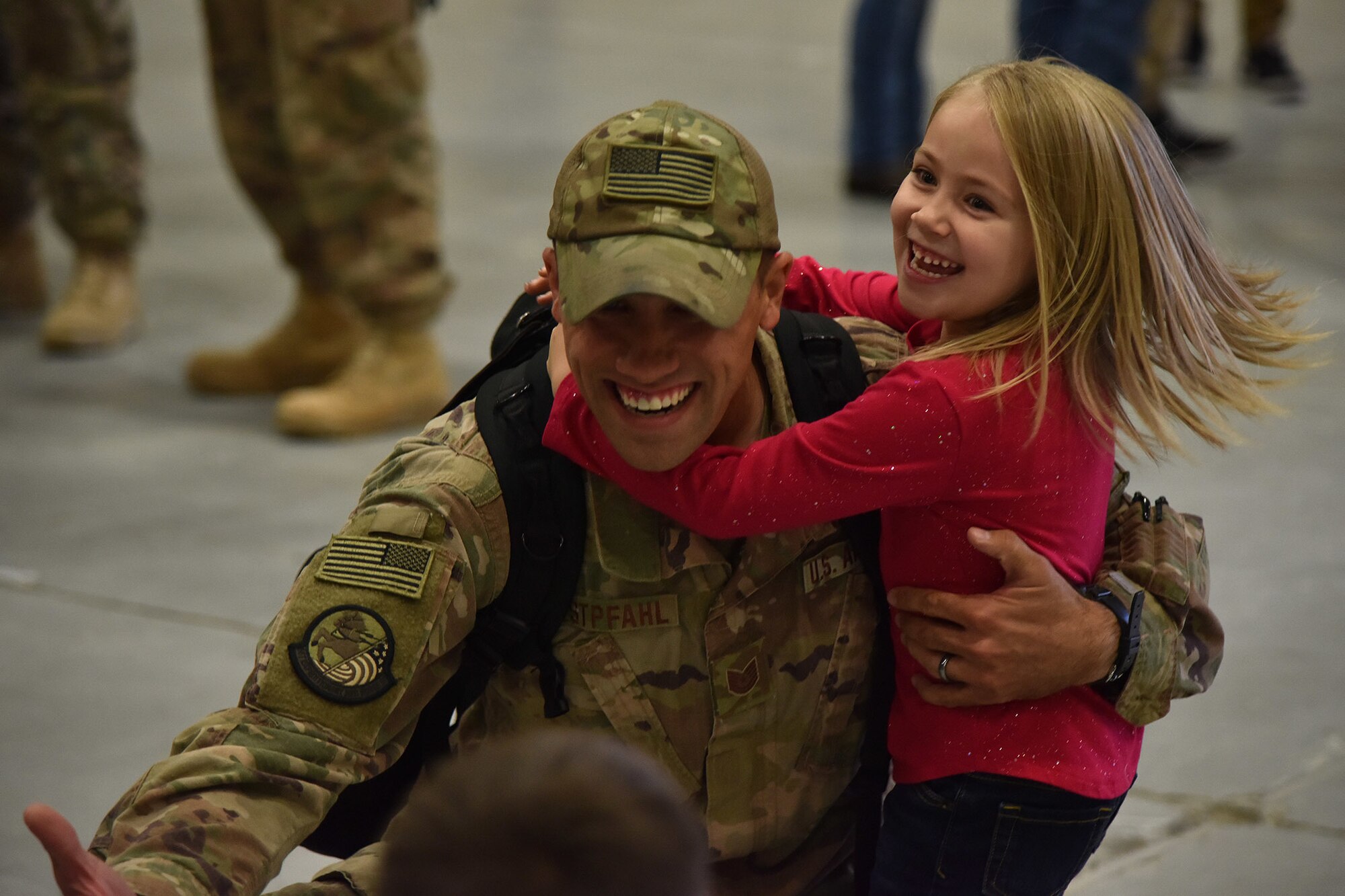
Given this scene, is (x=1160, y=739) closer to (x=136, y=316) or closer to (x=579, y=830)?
(x=579, y=830)

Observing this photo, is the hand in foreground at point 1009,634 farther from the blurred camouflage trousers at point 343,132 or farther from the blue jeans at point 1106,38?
the blue jeans at point 1106,38

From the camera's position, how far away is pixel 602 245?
1.57m

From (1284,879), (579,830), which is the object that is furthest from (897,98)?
(579,830)

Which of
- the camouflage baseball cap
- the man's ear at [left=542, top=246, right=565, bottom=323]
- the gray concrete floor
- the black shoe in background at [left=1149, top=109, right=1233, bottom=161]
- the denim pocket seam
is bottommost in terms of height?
the gray concrete floor

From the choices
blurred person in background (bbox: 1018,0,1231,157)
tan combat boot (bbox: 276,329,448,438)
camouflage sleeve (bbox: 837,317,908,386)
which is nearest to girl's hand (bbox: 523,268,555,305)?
camouflage sleeve (bbox: 837,317,908,386)

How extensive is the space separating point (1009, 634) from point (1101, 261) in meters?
0.41

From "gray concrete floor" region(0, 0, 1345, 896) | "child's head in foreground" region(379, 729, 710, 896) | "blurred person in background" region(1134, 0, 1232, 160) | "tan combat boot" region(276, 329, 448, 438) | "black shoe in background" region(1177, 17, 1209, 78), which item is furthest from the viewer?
"black shoe in background" region(1177, 17, 1209, 78)

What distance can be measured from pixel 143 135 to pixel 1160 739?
5764 mm

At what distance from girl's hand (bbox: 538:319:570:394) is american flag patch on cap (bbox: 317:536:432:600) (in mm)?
241

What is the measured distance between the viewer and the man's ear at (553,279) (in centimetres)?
168

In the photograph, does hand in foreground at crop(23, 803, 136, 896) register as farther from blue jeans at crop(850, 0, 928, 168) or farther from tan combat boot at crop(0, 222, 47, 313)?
blue jeans at crop(850, 0, 928, 168)

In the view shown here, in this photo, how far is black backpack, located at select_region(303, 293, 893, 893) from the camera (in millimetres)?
1716

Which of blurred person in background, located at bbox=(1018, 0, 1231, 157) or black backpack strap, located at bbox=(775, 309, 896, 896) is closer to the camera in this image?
black backpack strap, located at bbox=(775, 309, 896, 896)

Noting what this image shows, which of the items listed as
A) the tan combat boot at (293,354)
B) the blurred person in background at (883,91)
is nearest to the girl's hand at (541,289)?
the tan combat boot at (293,354)
